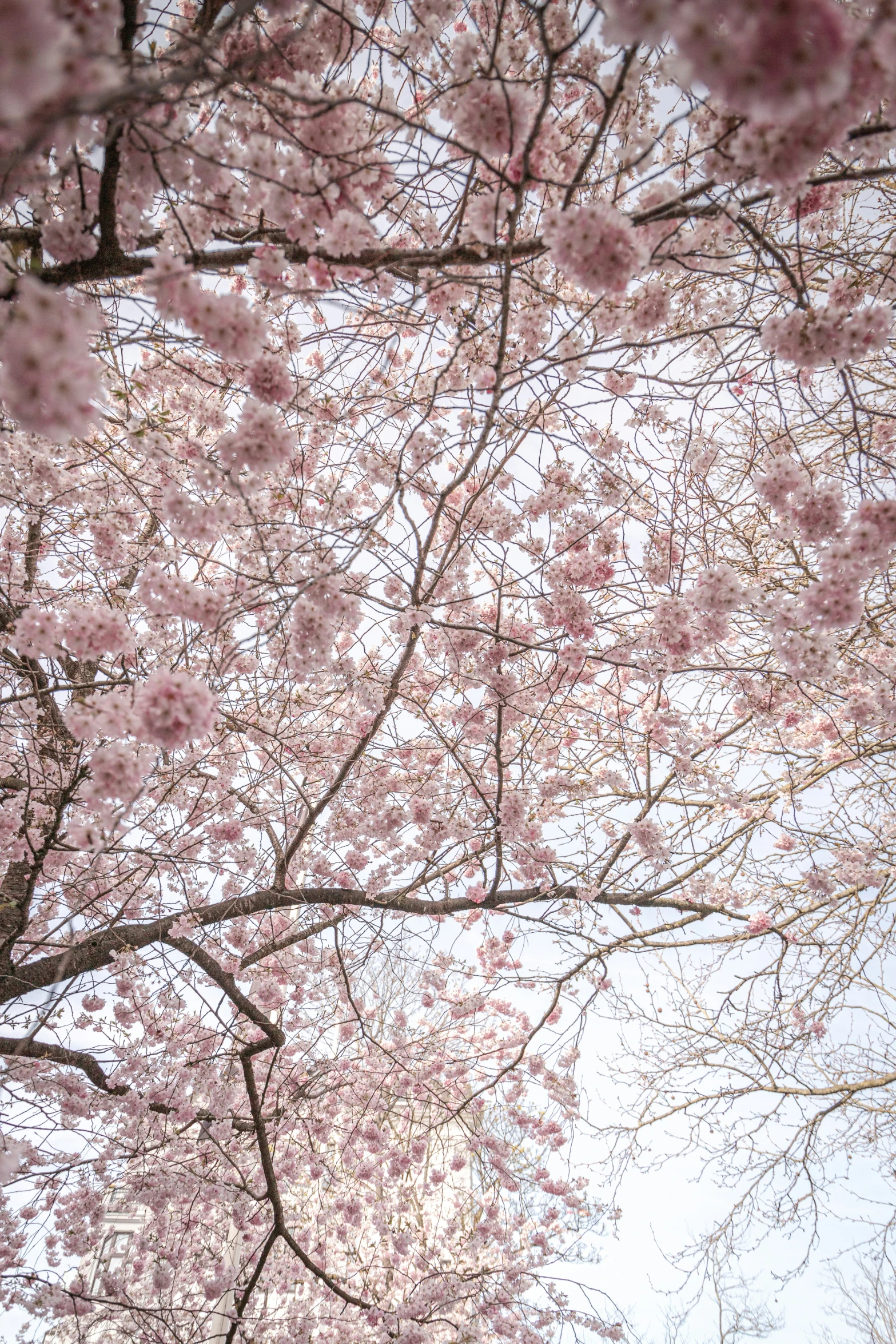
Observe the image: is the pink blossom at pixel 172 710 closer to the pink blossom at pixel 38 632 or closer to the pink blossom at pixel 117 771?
the pink blossom at pixel 117 771

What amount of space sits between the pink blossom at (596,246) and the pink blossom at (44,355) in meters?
1.06

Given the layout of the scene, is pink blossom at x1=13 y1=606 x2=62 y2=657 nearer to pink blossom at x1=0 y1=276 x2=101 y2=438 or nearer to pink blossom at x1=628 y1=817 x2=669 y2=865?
pink blossom at x1=0 y1=276 x2=101 y2=438

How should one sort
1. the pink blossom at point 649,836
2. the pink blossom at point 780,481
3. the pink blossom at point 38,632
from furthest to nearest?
the pink blossom at point 649,836 → the pink blossom at point 780,481 → the pink blossom at point 38,632

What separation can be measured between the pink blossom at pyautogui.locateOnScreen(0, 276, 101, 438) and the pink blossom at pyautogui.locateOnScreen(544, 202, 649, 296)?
3.47ft

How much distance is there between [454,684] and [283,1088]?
12.1 ft

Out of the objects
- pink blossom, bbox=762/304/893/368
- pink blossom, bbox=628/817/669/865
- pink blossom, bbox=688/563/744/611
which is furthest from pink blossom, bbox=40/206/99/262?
pink blossom, bbox=628/817/669/865

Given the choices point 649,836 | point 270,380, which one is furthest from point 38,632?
point 649,836

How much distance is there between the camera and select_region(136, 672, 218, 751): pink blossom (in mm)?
1522

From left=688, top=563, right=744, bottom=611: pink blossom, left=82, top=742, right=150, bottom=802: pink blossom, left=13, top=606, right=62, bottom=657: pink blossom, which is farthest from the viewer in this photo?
left=688, top=563, right=744, bottom=611: pink blossom

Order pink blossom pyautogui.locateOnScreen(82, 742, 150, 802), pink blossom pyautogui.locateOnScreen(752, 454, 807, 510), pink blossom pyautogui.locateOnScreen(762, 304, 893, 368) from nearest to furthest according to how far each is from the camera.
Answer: pink blossom pyautogui.locateOnScreen(82, 742, 150, 802) < pink blossom pyautogui.locateOnScreen(762, 304, 893, 368) < pink blossom pyautogui.locateOnScreen(752, 454, 807, 510)

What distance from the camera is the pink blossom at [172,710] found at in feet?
4.99

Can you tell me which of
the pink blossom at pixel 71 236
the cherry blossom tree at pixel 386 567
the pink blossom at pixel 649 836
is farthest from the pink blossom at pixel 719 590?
the pink blossom at pixel 71 236

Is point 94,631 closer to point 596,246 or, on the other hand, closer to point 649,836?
point 596,246

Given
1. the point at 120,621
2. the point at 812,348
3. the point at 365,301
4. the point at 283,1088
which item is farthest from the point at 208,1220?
the point at 812,348
